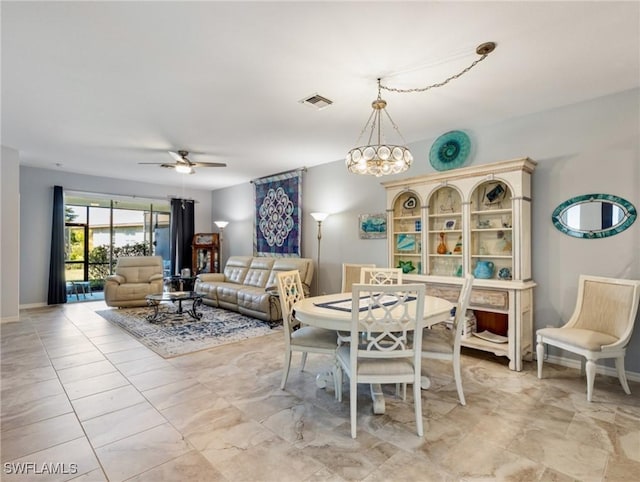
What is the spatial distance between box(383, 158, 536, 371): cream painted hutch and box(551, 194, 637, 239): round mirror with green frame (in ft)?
1.01

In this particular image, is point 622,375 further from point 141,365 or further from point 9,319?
point 9,319

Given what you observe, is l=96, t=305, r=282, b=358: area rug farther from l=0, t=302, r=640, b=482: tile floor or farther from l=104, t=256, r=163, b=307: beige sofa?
l=0, t=302, r=640, b=482: tile floor

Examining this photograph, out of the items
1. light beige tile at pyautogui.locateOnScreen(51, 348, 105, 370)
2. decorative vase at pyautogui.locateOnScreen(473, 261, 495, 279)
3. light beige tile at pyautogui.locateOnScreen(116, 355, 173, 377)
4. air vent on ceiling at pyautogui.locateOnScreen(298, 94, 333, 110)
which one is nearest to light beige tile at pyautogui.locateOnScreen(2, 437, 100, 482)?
light beige tile at pyautogui.locateOnScreen(116, 355, 173, 377)

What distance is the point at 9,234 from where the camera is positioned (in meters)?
4.89

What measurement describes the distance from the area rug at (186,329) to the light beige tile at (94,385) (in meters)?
0.60

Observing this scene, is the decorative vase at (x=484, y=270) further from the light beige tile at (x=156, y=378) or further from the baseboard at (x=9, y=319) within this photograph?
the baseboard at (x=9, y=319)

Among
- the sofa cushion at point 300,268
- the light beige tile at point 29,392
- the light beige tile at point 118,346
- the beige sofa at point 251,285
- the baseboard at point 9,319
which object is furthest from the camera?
the sofa cushion at point 300,268

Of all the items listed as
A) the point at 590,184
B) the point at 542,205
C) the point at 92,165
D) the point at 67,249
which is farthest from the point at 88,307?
the point at 590,184

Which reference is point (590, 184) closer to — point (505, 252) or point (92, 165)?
point (505, 252)

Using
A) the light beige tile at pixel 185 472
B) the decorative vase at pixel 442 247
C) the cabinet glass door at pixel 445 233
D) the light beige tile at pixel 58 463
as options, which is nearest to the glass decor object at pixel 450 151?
the cabinet glass door at pixel 445 233

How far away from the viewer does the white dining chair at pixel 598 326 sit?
8.51 feet

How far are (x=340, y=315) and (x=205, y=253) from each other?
6.46 meters

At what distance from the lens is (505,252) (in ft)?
11.9

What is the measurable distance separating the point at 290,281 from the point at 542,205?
2.78 metres
